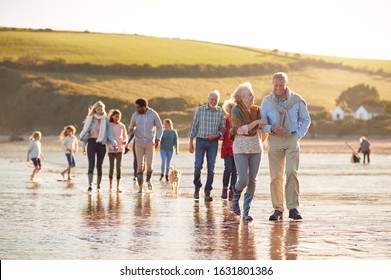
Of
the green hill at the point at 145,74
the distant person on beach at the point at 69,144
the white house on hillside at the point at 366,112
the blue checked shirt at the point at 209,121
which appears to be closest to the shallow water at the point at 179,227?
the blue checked shirt at the point at 209,121

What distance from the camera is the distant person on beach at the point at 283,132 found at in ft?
49.6

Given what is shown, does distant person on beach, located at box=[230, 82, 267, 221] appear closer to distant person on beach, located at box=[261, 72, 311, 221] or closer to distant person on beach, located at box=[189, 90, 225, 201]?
distant person on beach, located at box=[261, 72, 311, 221]

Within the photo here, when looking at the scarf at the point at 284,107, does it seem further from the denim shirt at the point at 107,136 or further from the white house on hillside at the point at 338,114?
the white house on hillside at the point at 338,114

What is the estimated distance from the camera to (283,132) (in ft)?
49.3

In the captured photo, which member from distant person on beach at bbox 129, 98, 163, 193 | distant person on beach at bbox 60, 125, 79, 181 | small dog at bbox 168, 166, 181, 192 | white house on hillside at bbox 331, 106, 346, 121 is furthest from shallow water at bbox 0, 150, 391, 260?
white house on hillside at bbox 331, 106, 346, 121

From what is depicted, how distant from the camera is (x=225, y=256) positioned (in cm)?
1159

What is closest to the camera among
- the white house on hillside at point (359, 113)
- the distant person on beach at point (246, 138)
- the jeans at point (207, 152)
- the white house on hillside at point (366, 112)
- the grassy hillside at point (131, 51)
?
the distant person on beach at point (246, 138)

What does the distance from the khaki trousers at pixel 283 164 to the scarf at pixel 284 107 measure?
7.8 inches

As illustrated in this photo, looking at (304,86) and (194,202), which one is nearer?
(194,202)

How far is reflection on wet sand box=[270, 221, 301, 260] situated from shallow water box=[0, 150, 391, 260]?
1cm
